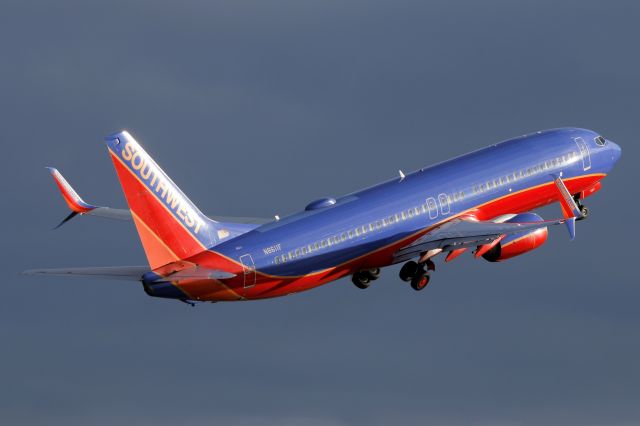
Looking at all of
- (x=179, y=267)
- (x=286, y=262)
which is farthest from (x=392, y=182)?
(x=179, y=267)

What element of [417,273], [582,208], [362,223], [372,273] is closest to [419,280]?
[417,273]

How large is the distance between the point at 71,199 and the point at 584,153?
108 ft

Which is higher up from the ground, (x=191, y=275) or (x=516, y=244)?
(x=516, y=244)

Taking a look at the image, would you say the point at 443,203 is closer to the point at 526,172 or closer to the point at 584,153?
the point at 526,172

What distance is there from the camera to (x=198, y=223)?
84000mm

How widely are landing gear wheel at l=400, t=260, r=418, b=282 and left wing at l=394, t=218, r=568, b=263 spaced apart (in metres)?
1.39

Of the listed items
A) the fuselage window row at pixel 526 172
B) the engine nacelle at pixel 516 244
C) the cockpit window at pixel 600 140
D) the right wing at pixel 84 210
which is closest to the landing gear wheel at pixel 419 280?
the engine nacelle at pixel 516 244

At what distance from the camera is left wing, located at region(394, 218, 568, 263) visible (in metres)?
90.3

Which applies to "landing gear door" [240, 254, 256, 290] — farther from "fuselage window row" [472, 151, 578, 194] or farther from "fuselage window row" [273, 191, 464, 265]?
"fuselage window row" [472, 151, 578, 194]

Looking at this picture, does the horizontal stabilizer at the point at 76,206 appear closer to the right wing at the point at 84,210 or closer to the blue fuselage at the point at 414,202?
the right wing at the point at 84,210

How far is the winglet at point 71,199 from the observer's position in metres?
95.0

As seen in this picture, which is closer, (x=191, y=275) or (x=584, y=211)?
(x=191, y=275)

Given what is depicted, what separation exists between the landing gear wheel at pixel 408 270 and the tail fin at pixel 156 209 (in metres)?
14.1

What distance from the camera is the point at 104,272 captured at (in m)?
81.0
